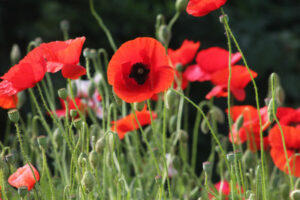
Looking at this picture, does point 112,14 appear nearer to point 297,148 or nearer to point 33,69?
point 297,148

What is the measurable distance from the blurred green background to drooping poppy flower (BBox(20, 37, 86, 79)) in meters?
1.31

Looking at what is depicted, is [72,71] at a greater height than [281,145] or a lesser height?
greater

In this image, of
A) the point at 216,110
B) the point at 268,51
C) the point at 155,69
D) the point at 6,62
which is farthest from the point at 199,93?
the point at 155,69

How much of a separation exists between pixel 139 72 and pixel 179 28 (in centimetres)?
178

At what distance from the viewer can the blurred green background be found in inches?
98.0

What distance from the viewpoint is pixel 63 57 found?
944 millimetres

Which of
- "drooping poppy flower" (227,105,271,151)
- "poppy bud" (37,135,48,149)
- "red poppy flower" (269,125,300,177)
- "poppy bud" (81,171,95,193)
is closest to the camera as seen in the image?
"poppy bud" (81,171,95,193)

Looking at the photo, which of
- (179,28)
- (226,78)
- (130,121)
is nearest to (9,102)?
(130,121)

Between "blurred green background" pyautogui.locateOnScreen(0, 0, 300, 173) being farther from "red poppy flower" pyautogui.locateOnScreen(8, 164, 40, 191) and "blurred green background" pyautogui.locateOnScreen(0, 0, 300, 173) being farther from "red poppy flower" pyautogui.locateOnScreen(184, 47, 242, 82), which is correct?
"red poppy flower" pyautogui.locateOnScreen(8, 164, 40, 191)

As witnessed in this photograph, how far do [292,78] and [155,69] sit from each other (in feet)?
6.49

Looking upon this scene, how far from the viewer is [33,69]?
3.03ft

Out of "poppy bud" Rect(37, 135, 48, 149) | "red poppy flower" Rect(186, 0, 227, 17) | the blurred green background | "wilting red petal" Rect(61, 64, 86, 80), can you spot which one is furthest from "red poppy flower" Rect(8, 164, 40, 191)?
the blurred green background

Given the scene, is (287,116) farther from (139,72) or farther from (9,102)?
(9,102)

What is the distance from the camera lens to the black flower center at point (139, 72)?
958mm
